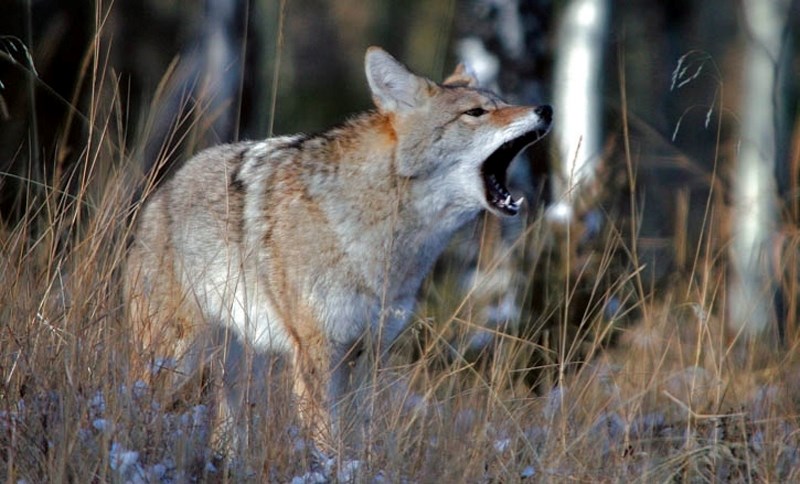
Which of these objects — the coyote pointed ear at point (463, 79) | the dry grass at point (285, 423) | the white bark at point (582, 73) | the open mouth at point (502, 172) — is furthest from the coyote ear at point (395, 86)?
the white bark at point (582, 73)

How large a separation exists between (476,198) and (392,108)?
0.60 m

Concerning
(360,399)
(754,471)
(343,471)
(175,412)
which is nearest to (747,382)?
(754,471)

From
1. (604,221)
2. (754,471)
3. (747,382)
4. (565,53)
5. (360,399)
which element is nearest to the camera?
(754,471)

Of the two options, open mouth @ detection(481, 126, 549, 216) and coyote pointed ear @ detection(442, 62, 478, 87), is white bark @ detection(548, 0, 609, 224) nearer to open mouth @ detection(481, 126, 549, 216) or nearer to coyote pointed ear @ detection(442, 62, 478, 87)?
coyote pointed ear @ detection(442, 62, 478, 87)

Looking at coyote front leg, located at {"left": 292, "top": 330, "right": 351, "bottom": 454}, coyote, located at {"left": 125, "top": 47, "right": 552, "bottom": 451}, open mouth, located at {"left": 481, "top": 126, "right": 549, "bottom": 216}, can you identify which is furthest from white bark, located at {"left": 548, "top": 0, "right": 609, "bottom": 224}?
coyote front leg, located at {"left": 292, "top": 330, "right": 351, "bottom": 454}

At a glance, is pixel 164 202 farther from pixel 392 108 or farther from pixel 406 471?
pixel 406 471

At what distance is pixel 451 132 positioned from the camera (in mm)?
5410

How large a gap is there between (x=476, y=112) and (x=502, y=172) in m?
0.31

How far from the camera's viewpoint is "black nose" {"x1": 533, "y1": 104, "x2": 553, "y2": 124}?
529 cm

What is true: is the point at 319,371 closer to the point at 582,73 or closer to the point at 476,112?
the point at 476,112

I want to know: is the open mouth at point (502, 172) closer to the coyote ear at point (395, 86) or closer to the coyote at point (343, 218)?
the coyote at point (343, 218)

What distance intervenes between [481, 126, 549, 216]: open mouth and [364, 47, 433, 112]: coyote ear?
443 millimetres

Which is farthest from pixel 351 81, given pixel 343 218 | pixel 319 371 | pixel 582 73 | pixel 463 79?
pixel 319 371

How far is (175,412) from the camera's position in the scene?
3.89 metres
